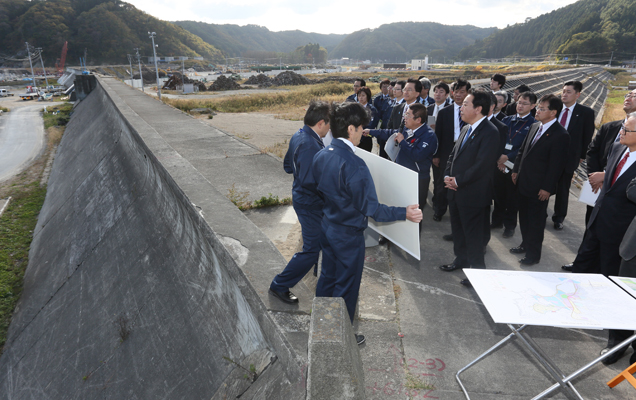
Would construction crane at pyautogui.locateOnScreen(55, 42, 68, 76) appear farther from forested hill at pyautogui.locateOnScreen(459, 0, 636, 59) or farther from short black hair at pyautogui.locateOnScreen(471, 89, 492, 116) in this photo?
forested hill at pyautogui.locateOnScreen(459, 0, 636, 59)

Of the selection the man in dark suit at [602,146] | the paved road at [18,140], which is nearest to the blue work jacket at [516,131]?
the man in dark suit at [602,146]

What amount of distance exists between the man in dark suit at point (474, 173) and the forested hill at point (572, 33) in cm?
9052

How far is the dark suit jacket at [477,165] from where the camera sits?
11.2 feet

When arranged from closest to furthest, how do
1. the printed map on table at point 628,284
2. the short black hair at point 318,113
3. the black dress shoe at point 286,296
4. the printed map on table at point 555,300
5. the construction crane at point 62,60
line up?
1. the printed map on table at point 555,300
2. the printed map on table at point 628,284
3. the black dress shoe at point 286,296
4. the short black hair at point 318,113
5. the construction crane at point 62,60

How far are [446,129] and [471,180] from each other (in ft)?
5.36

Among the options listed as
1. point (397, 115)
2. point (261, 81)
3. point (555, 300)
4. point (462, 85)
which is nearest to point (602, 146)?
point (462, 85)

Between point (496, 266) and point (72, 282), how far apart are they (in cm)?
672

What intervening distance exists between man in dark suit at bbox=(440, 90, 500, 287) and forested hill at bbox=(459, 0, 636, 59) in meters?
90.5

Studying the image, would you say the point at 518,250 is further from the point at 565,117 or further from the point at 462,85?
the point at 462,85

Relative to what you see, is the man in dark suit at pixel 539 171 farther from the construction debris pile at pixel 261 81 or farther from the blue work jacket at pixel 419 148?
the construction debris pile at pixel 261 81

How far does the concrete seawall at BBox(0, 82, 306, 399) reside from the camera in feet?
8.87

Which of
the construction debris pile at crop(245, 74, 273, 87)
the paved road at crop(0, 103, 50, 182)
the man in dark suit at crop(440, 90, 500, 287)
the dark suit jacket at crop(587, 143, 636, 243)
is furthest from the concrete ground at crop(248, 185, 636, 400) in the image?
the construction debris pile at crop(245, 74, 273, 87)

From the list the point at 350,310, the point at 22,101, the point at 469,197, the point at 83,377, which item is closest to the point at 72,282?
the point at 83,377

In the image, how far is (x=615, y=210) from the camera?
2.96 m
